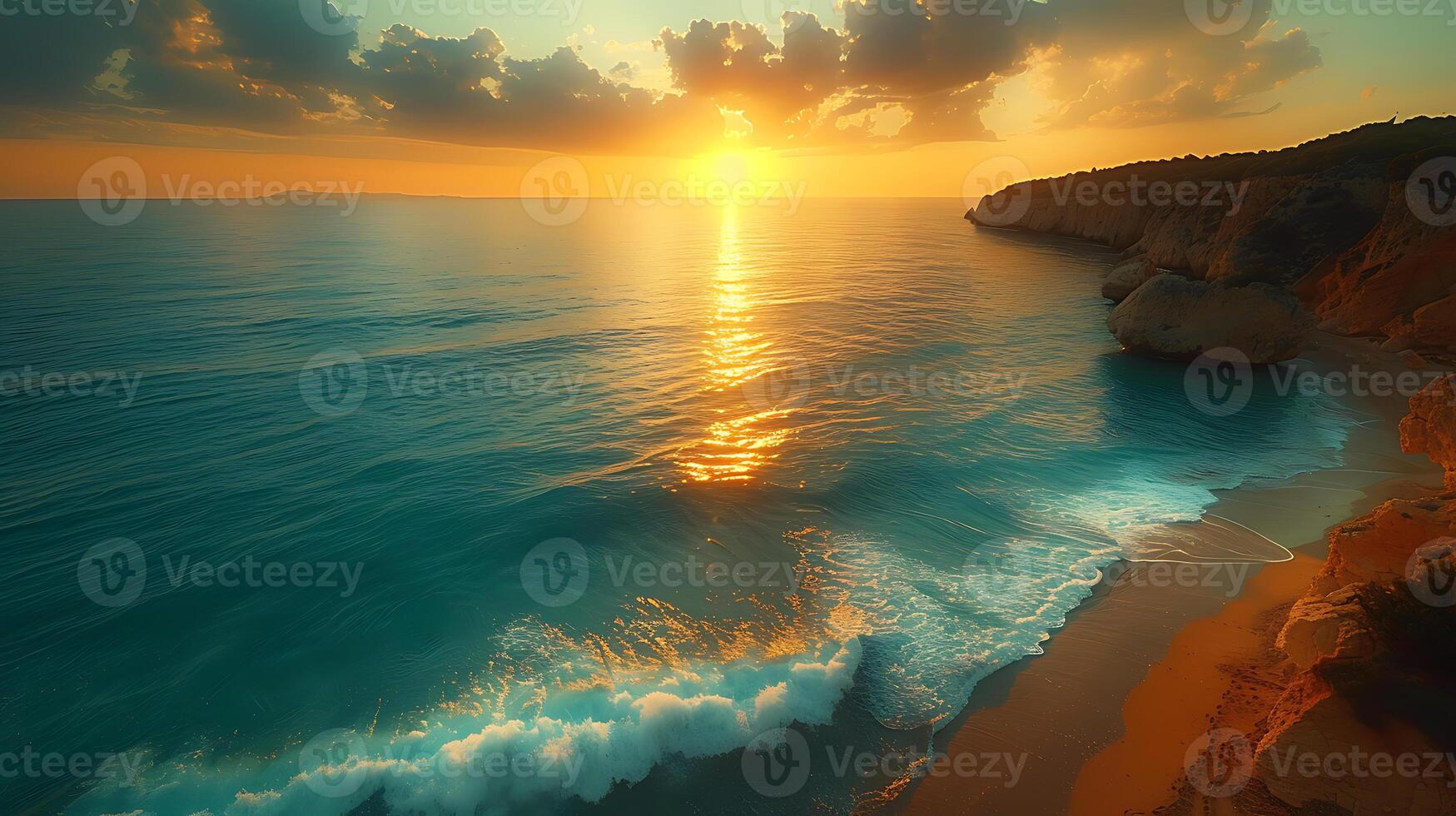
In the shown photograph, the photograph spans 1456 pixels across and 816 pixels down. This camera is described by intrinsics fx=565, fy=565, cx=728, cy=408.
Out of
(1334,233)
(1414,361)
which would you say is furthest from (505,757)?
(1334,233)

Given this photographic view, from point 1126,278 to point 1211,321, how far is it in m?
16.9

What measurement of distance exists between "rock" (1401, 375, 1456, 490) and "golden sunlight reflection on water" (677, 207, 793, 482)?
50.3ft

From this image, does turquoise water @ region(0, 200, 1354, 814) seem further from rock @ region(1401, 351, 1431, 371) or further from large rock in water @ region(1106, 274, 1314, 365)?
rock @ region(1401, 351, 1431, 371)

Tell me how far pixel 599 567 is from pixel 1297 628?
13069 millimetres

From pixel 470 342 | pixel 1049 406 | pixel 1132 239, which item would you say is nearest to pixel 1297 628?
Result: pixel 1049 406

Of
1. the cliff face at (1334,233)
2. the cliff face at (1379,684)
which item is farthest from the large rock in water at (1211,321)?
the cliff face at (1379,684)

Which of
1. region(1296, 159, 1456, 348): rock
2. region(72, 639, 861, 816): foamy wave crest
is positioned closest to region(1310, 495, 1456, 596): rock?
region(72, 639, 861, 816): foamy wave crest

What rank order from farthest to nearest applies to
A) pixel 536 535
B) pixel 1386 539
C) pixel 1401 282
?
1. pixel 1401 282
2. pixel 536 535
3. pixel 1386 539

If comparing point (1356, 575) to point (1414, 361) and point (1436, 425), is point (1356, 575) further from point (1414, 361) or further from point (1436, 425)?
point (1414, 361)

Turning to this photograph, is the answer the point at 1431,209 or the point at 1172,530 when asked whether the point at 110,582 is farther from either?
the point at 1431,209

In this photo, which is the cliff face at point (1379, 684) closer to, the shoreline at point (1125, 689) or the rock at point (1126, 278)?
the shoreline at point (1125, 689)

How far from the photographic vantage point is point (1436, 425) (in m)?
12.1

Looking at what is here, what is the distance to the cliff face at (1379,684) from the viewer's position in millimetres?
6672

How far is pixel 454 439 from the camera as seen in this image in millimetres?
20062
